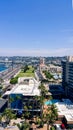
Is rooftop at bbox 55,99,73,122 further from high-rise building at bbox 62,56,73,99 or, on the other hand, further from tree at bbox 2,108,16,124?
tree at bbox 2,108,16,124

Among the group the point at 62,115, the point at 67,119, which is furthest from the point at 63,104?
the point at 67,119

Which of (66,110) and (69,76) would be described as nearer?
(66,110)

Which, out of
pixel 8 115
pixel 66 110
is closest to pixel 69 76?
pixel 66 110

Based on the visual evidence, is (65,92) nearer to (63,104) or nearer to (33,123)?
(63,104)

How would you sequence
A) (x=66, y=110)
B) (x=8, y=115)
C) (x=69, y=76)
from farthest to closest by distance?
(x=69, y=76) < (x=66, y=110) < (x=8, y=115)

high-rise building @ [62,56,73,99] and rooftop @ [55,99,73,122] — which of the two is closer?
rooftop @ [55,99,73,122]

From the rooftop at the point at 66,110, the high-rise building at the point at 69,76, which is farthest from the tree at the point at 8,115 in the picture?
the high-rise building at the point at 69,76

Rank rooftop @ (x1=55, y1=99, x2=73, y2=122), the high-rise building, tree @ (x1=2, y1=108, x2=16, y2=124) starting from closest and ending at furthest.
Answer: tree @ (x1=2, y1=108, x2=16, y2=124)
rooftop @ (x1=55, y1=99, x2=73, y2=122)
the high-rise building

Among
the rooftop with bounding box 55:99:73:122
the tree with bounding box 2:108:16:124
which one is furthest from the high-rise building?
the tree with bounding box 2:108:16:124

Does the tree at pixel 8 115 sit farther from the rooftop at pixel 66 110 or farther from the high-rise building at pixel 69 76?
A: the high-rise building at pixel 69 76

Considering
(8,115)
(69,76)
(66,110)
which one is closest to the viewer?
(8,115)

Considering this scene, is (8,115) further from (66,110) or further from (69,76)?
(69,76)
